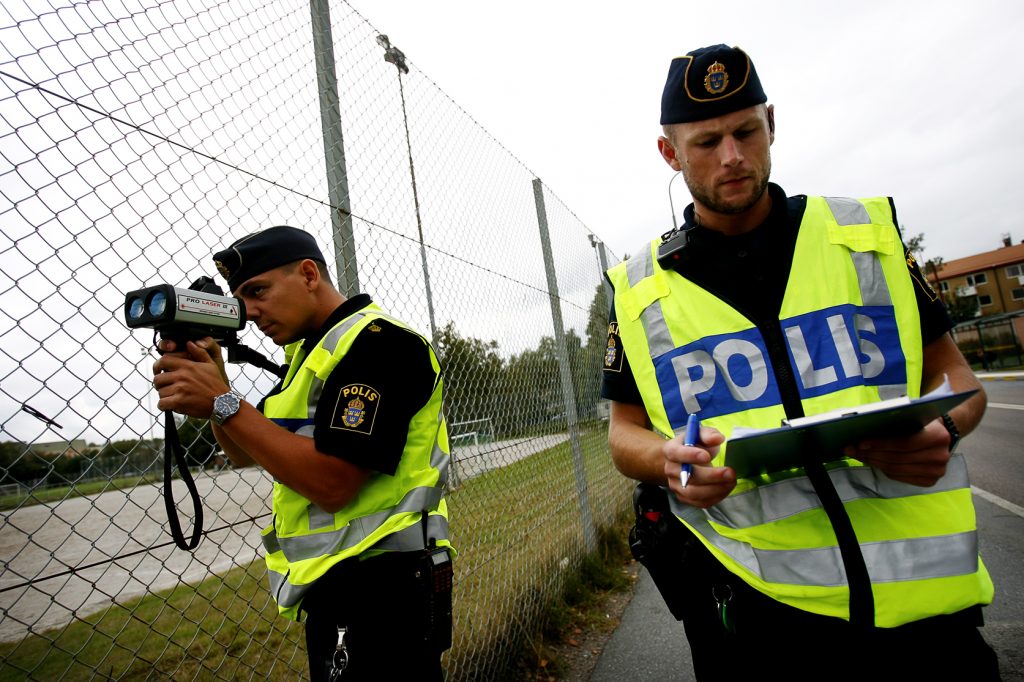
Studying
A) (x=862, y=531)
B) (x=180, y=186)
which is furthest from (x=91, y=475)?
(x=862, y=531)

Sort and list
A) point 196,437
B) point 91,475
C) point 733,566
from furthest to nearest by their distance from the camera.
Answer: point 196,437 < point 91,475 < point 733,566

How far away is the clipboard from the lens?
0.98 m

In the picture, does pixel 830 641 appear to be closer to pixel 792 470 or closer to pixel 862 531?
pixel 862 531

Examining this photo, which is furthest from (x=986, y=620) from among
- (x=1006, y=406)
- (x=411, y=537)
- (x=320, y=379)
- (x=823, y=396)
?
(x=1006, y=406)

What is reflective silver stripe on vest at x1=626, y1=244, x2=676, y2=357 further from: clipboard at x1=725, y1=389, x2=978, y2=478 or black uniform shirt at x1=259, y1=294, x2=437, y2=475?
black uniform shirt at x1=259, y1=294, x2=437, y2=475

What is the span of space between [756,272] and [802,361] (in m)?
0.26

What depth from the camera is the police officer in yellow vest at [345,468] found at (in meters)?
1.49

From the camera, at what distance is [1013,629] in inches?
116

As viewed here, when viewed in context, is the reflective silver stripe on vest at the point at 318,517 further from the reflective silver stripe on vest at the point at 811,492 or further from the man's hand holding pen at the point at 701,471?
the reflective silver stripe on vest at the point at 811,492

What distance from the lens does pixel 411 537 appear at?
64.6 inches

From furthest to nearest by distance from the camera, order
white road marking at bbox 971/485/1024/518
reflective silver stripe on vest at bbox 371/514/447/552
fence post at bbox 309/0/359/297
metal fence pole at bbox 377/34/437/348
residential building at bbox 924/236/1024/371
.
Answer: residential building at bbox 924/236/1024/371
white road marking at bbox 971/485/1024/518
metal fence pole at bbox 377/34/437/348
fence post at bbox 309/0/359/297
reflective silver stripe on vest at bbox 371/514/447/552

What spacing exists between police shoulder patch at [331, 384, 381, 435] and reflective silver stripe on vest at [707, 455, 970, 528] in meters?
0.91

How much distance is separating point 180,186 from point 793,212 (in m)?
1.73

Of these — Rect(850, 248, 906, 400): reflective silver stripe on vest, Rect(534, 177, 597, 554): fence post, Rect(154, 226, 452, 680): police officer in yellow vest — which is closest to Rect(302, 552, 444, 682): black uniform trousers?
Rect(154, 226, 452, 680): police officer in yellow vest
